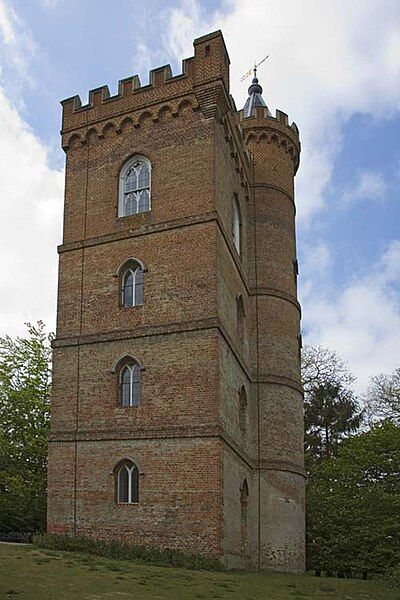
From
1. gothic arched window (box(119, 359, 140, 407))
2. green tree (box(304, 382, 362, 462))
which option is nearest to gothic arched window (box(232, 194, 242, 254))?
gothic arched window (box(119, 359, 140, 407))

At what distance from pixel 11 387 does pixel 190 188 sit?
54.7ft

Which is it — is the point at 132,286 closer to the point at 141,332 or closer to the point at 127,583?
the point at 141,332

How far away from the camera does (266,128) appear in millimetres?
28969

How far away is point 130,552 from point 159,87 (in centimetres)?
1437

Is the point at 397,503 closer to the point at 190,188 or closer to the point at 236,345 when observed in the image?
the point at 236,345

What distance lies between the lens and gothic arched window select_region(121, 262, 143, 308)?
22219 mm

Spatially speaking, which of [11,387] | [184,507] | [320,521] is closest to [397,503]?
[320,521]

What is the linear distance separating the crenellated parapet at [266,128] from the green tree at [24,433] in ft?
48.9

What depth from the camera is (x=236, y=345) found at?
2345 centimetres

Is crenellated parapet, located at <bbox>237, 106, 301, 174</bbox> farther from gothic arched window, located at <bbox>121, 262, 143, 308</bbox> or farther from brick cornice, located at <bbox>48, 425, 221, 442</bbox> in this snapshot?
brick cornice, located at <bbox>48, 425, 221, 442</bbox>

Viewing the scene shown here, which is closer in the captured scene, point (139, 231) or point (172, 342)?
point (172, 342)

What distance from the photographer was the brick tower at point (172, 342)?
20078 millimetres

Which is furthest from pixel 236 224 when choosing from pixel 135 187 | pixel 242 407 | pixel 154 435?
pixel 154 435

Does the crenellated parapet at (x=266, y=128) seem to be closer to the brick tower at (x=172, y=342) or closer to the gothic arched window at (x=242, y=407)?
the brick tower at (x=172, y=342)
